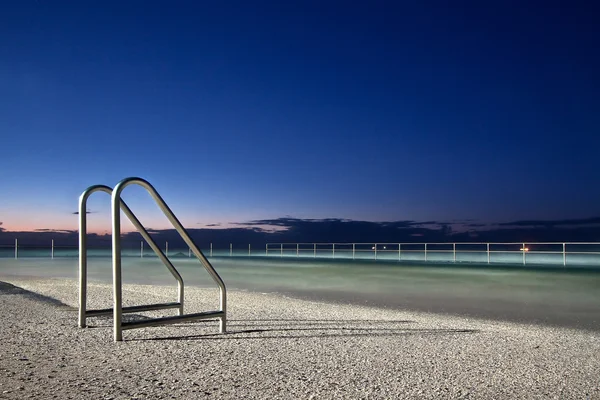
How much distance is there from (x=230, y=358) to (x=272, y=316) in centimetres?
292

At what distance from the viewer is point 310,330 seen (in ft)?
21.0

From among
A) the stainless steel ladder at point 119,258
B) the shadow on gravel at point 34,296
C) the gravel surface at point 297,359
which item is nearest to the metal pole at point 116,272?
the stainless steel ladder at point 119,258

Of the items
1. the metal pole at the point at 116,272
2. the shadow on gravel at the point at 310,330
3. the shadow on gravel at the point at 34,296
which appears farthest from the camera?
the shadow on gravel at the point at 34,296

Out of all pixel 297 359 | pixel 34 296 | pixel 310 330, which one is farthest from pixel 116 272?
pixel 34 296

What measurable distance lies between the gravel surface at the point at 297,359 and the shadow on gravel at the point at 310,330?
1 centimetres

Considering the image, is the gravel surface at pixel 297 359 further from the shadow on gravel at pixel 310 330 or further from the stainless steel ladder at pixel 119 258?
the stainless steel ladder at pixel 119 258

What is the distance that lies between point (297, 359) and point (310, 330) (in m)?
1.67

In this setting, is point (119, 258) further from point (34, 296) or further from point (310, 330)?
point (34, 296)

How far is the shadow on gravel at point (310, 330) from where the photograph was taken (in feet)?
19.5

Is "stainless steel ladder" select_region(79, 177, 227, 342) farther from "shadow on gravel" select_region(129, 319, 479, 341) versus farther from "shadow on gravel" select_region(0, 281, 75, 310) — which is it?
"shadow on gravel" select_region(0, 281, 75, 310)

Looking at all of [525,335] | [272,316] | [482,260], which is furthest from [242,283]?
[482,260]

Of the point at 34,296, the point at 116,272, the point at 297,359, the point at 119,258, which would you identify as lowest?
the point at 34,296

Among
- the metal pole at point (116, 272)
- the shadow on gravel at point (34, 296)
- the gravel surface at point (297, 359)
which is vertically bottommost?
the shadow on gravel at point (34, 296)

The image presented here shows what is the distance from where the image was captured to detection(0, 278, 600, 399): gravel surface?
12.4ft
